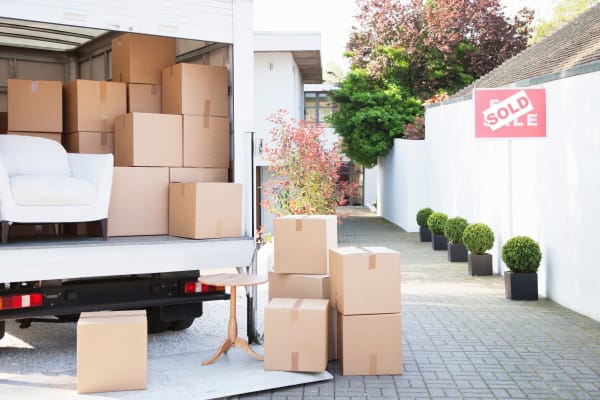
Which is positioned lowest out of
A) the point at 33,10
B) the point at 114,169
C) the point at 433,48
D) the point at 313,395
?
the point at 313,395

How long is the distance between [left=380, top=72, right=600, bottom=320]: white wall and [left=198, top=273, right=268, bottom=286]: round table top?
4034 millimetres

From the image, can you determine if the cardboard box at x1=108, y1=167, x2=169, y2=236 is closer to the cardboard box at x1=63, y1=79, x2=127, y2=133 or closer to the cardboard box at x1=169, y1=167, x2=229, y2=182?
the cardboard box at x1=169, y1=167, x2=229, y2=182

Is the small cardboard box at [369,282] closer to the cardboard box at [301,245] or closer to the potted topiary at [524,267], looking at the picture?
the cardboard box at [301,245]

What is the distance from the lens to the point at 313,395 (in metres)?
5.47

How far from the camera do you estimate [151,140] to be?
677 centimetres

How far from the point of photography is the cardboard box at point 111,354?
529 cm

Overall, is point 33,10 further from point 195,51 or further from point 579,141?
point 579,141

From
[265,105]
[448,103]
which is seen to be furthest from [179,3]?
[265,105]

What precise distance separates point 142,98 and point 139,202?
126cm

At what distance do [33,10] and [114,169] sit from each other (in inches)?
59.4

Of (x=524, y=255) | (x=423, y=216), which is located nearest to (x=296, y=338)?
(x=524, y=255)

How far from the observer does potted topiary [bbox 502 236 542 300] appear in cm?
947

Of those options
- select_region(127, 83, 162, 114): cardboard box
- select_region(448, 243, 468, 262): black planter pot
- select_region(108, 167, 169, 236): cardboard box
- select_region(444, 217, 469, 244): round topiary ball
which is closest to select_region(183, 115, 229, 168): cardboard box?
select_region(108, 167, 169, 236): cardboard box

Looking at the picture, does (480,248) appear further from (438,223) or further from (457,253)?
(438,223)
